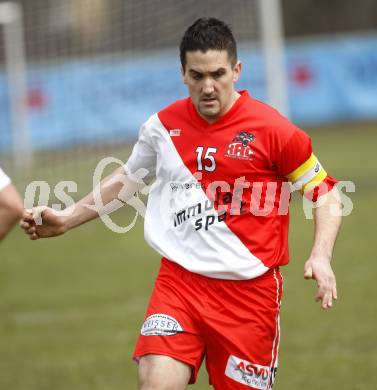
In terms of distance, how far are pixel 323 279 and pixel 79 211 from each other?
4.90 feet

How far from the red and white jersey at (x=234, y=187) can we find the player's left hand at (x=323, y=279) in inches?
16.0

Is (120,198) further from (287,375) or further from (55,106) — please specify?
(55,106)

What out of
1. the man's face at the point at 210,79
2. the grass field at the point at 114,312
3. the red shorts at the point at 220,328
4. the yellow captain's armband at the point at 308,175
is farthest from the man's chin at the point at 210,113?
the grass field at the point at 114,312

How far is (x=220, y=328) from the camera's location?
5012 millimetres

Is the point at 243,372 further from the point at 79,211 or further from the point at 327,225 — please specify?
the point at 79,211

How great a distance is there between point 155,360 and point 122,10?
508 inches

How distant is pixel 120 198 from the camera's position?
18.4 feet

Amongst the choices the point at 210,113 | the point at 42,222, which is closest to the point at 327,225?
the point at 210,113

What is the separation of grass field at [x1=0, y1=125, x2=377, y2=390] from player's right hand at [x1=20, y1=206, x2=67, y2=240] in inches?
82.2

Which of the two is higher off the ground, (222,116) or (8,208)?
(222,116)

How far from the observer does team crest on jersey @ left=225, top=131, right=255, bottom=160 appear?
510cm

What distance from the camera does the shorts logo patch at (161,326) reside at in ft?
16.4

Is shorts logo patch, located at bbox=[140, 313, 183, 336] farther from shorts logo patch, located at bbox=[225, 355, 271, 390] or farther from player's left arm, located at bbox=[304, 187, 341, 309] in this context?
player's left arm, located at bbox=[304, 187, 341, 309]

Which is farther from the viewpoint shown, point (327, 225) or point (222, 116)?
point (222, 116)
